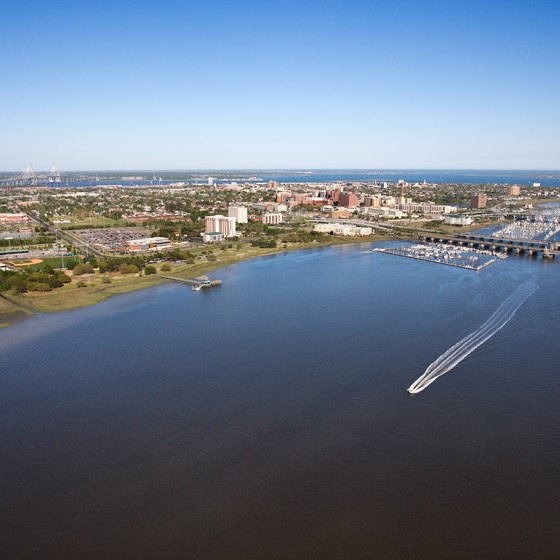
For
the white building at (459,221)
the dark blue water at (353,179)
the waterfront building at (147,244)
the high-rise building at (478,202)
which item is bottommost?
the waterfront building at (147,244)

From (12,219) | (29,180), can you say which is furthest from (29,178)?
(12,219)

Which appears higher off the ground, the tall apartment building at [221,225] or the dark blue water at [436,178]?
the dark blue water at [436,178]

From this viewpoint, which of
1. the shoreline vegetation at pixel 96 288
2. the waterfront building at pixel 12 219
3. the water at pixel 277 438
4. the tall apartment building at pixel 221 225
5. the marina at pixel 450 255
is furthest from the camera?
the waterfront building at pixel 12 219

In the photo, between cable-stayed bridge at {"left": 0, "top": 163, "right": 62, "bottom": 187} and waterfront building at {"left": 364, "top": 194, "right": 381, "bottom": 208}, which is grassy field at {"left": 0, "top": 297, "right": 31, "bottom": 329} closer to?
waterfront building at {"left": 364, "top": 194, "right": 381, "bottom": 208}

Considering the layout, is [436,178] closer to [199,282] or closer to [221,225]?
[221,225]

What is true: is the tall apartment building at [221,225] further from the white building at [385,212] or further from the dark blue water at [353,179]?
the dark blue water at [353,179]

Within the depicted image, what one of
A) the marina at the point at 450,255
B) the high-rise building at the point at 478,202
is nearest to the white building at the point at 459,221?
the marina at the point at 450,255

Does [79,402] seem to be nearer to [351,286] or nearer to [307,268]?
[351,286]

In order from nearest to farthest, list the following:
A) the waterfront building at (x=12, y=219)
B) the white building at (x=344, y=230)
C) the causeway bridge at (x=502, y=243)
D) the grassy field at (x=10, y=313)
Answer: the grassy field at (x=10, y=313)
the causeway bridge at (x=502, y=243)
the white building at (x=344, y=230)
the waterfront building at (x=12, y=219)
